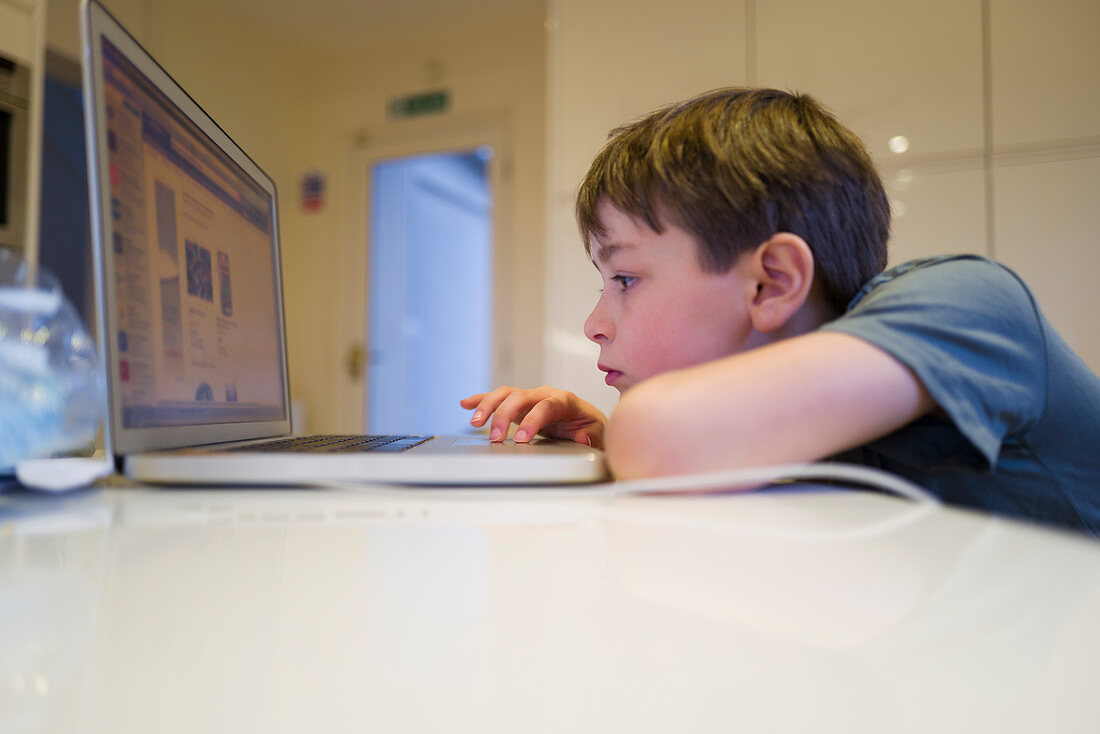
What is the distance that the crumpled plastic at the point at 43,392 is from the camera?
0.54 m

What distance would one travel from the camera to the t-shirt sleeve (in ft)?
1.55

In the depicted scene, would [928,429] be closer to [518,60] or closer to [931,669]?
[931,669]

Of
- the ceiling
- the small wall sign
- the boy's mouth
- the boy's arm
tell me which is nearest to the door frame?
the small wall sign

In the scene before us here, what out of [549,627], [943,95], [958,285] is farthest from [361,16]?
[549,627]

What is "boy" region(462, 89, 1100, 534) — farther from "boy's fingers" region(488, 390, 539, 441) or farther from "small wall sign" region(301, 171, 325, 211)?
"small wall sign" region(301, 171, 325, 211)

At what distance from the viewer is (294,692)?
0.16 meters

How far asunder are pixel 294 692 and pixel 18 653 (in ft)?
0.25

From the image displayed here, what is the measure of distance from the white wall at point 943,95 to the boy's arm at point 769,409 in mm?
1646

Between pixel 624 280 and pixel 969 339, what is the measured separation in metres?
0.36

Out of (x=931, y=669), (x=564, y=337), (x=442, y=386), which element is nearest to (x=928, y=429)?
(x=931, y=669)

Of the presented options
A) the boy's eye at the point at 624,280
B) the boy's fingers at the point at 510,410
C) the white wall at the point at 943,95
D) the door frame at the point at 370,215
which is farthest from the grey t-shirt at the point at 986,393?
the door frame at the point at 370,215

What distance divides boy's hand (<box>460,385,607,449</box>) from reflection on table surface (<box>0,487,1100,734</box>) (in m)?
0.42

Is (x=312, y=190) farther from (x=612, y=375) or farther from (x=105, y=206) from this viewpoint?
(x=105, y=206)

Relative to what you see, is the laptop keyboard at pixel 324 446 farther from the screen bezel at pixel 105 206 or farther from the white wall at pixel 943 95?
the white wall at pixel 943 95
